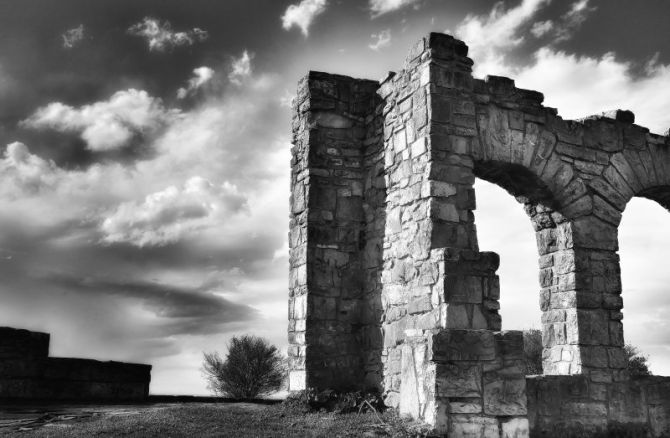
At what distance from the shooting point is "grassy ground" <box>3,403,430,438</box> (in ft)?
21.9

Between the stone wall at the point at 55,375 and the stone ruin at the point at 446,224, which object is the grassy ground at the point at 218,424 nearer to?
the stone ruin at the point at 446,224

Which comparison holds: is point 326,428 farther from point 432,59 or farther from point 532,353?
point 532,353

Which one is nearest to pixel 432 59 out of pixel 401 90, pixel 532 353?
pixel 401 90

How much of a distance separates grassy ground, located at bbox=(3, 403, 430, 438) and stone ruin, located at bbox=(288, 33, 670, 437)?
0.61 meters

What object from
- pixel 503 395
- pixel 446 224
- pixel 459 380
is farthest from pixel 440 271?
pixel 503 395

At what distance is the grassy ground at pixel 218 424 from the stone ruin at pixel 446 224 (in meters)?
0.61

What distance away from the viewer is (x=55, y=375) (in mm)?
9367

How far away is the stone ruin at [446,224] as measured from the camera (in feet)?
26.3

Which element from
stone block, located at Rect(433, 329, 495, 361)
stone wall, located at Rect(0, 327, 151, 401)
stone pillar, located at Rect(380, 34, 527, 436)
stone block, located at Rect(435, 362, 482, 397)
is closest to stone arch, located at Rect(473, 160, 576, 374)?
stone pillar, located at Rect(380, 34, 527, 436)

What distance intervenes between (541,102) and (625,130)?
1.73 metres

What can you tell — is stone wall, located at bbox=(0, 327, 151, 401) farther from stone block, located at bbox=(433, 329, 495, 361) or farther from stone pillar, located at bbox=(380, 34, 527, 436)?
stone block, located at bbox=(433, 329, 495, 361)

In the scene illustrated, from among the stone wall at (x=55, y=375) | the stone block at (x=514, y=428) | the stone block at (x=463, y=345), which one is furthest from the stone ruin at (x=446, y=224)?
the stone wall at (x=55, y=375)

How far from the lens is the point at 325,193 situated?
9.56 metres

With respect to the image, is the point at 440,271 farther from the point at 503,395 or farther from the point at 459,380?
the point at 503,395
